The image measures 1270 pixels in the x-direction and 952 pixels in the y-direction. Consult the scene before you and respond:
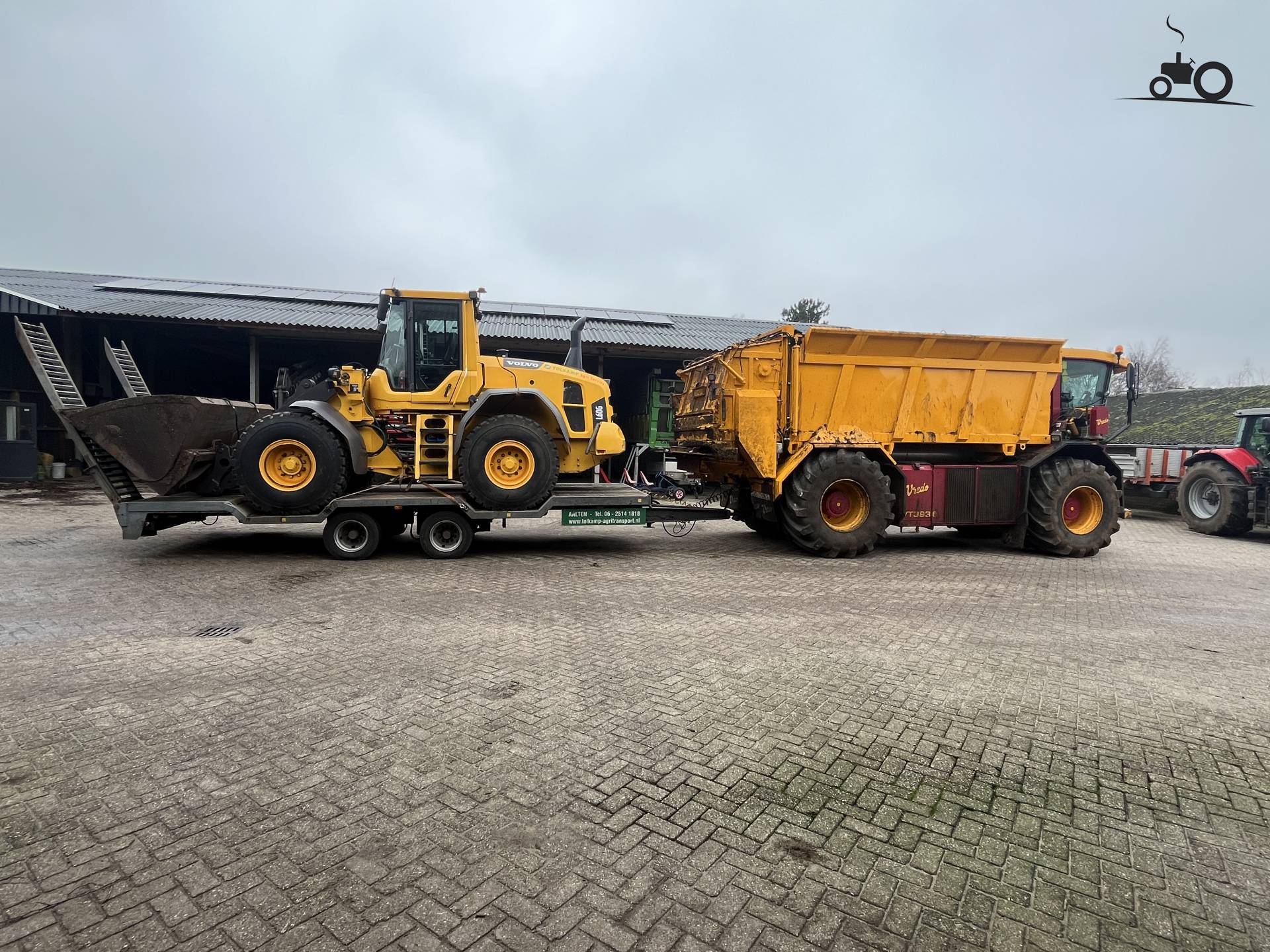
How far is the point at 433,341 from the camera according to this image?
26.3ft

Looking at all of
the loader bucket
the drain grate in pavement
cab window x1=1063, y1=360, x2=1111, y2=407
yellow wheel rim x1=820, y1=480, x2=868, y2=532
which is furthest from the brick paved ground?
cab window x1=1063, y1=360, x2=1111, y2=407

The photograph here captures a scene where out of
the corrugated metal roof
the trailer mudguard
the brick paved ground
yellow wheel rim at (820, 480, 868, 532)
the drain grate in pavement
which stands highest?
the corrugated metal roof

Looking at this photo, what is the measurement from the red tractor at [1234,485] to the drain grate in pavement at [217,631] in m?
15.2

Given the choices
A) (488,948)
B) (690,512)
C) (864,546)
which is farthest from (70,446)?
(488,948)

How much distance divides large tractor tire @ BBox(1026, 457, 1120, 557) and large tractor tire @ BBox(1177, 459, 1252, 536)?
14.4 ft

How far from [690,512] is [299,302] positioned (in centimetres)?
1627

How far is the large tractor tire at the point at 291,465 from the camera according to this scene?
733cm

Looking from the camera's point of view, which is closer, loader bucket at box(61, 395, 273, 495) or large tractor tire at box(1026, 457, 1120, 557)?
loader bucket at box(61, 395, 273, 495)

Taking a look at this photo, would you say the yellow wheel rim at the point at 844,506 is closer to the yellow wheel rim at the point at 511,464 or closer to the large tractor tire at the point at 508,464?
the large tractor tire at the point at 508,464

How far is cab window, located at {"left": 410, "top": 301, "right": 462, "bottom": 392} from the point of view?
26.2 ft

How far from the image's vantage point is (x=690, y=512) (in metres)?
8.59

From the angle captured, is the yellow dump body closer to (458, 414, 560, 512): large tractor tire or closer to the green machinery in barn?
(458, 414, 560, 512): large tractor tire

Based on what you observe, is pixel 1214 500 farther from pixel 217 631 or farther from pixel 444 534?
pixel 217 631

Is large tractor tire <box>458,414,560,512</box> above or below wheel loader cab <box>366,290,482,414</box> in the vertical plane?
below
